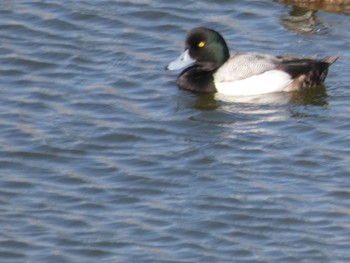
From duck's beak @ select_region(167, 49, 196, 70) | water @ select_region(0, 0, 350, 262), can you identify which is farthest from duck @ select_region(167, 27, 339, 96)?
water @ select_region(0, 0, 350, 262)

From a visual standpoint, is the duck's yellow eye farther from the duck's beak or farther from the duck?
the duck's beak

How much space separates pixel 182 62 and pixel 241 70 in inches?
22.3

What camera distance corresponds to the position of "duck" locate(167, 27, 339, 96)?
1349 centimetres

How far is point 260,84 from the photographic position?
13.6 metres

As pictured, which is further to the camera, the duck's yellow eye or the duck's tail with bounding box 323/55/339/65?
the duck's yellow eye

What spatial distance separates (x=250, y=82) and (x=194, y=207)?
3278 mm

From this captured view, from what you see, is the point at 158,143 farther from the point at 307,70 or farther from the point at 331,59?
the point at 331,59

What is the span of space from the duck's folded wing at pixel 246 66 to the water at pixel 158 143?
Answer: 1.01 feet

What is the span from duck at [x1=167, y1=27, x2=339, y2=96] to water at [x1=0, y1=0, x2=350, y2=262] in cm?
15

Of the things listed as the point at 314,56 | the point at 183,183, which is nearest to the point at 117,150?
the point at 183,183

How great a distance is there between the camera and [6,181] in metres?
11.0

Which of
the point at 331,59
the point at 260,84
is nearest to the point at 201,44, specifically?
the point at 260,84

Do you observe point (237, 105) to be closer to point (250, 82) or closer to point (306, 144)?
point (250, 82)

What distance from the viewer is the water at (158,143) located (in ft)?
32.8
